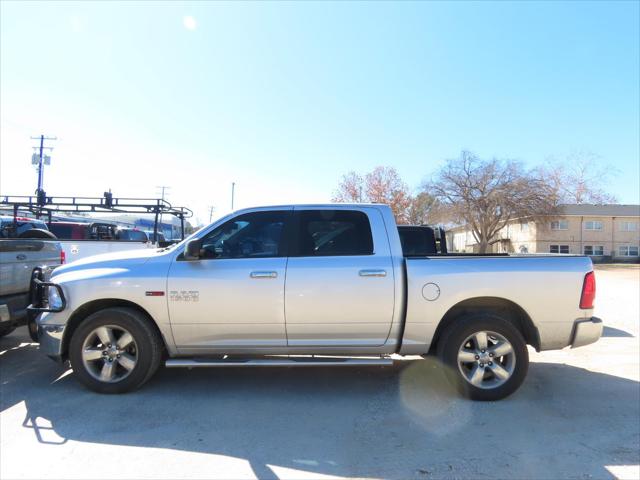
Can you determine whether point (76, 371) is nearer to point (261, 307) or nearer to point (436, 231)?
point (261, 307)

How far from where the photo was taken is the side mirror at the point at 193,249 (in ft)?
14.3

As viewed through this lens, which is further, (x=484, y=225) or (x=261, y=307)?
(x=484, y=225)

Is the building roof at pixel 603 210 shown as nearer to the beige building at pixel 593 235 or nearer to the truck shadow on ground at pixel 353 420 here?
the beige building at pixel 593 235

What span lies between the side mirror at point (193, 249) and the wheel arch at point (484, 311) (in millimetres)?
→ 2476

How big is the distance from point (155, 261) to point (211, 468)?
2.11 m

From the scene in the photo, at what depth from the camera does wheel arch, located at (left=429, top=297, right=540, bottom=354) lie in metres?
4.52

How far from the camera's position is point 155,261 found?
4.51 meters

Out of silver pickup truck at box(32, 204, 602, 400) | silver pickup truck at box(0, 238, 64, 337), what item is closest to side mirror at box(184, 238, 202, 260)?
silver pickup truck at box(32, 204, 602, 400)

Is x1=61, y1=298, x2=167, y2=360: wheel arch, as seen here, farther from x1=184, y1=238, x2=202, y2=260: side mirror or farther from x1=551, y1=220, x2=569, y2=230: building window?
x1=551, y1=220, x2=569, y2=230: building window

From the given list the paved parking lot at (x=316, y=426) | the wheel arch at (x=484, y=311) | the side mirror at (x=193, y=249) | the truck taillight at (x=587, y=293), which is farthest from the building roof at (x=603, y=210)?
the side mirror at (x=193, y=249)

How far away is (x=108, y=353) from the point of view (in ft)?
14.7

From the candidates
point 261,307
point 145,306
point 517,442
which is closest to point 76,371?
point 145,306

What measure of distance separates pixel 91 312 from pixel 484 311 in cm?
397

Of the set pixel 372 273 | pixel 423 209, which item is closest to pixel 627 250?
pixel 423 209
